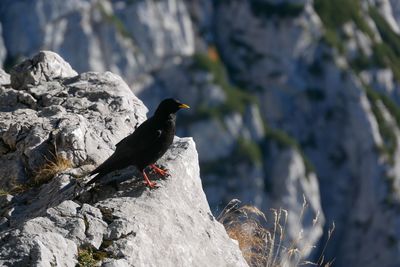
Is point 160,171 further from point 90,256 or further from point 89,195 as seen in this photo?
point 90,256

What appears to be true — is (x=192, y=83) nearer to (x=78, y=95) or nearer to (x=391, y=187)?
(x=391, y=187)

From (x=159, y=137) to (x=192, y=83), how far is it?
175 meters

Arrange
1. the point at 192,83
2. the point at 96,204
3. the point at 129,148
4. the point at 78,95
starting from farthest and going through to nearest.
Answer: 1. the point at 192,83
2. the point at 78,95
3. the point at 129,148
4. the point at 96,204

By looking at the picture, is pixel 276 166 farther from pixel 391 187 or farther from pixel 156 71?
pixel 156 71

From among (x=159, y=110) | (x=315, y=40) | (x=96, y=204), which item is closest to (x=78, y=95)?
(x=159, y=110)

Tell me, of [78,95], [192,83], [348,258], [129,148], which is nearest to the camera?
[129,148]

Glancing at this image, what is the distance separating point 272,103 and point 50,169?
17942cm

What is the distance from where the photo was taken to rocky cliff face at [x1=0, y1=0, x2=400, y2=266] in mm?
177000

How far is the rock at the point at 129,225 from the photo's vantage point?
34.4 ft

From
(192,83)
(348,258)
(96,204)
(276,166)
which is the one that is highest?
(96,204)

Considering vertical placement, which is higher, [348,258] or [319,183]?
[319,183]

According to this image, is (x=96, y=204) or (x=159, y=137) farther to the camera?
(x=159, y=137)

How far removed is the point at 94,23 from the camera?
600 feet

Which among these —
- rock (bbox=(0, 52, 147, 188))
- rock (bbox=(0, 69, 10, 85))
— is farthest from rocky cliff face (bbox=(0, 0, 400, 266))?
rock (bbox=(0, 52, 147, 188))
